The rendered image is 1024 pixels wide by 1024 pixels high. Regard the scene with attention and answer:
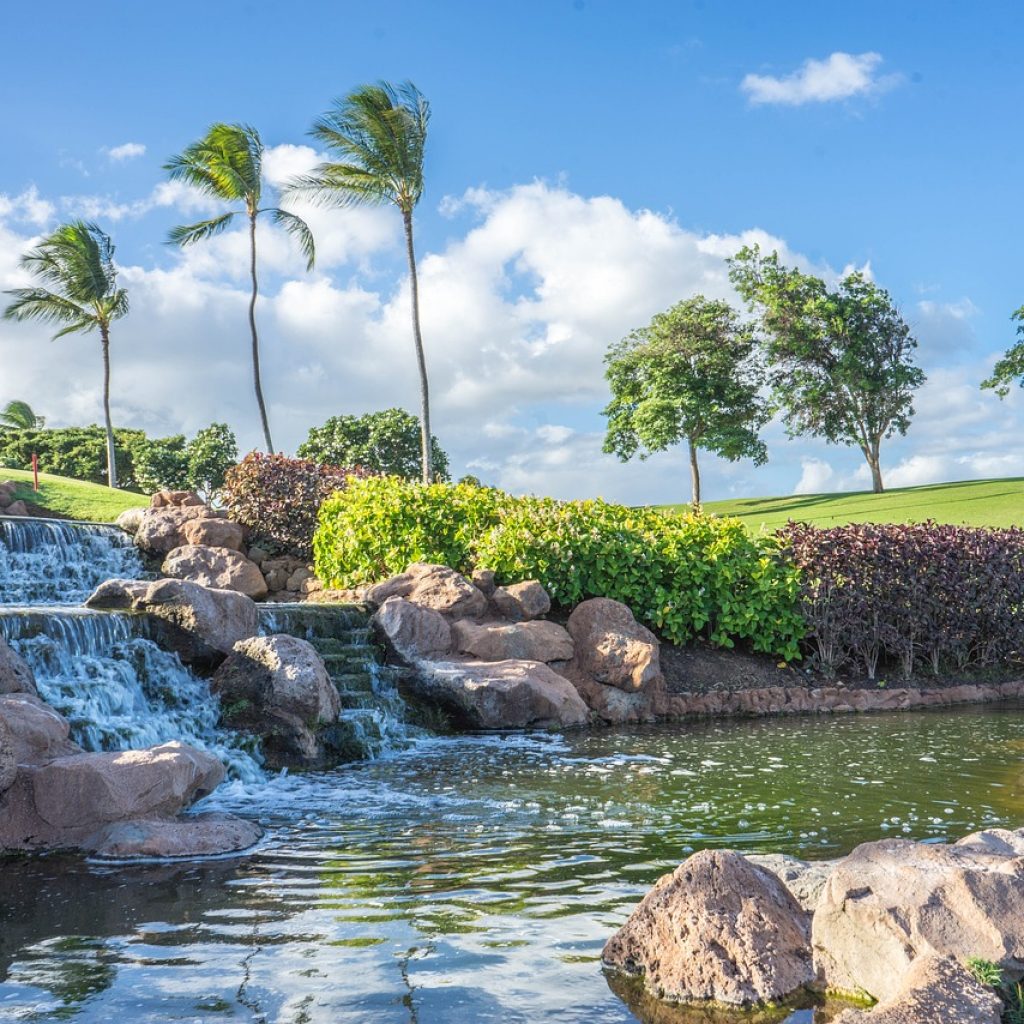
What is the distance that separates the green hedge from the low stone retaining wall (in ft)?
3.89

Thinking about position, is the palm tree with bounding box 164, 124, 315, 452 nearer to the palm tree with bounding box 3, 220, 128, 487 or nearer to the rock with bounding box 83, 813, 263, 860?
the palm tree with bounding box 3, 220, 128, 487

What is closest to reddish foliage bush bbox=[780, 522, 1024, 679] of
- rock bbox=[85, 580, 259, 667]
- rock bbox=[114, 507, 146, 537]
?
rock bbox=[85, 580, 259, 667]

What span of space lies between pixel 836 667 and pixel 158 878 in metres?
12.0

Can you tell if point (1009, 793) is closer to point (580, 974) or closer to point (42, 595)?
point (580, 974)

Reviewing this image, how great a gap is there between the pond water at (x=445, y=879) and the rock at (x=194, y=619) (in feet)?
7.55

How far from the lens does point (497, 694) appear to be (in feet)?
38.5

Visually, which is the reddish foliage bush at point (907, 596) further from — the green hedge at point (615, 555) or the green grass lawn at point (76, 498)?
the green grass lawn at point (76, 498)

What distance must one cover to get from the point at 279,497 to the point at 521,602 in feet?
25.9

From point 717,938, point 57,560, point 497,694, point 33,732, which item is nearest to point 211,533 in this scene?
point 57,560

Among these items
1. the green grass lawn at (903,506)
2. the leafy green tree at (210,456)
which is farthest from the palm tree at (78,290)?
the green grass lawn at (903,506)

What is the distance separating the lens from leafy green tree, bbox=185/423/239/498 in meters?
40.8

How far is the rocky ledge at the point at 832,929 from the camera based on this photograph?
12.8 feet

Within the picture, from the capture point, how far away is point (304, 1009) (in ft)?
12.8

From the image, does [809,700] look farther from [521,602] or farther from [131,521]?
[131,521]
